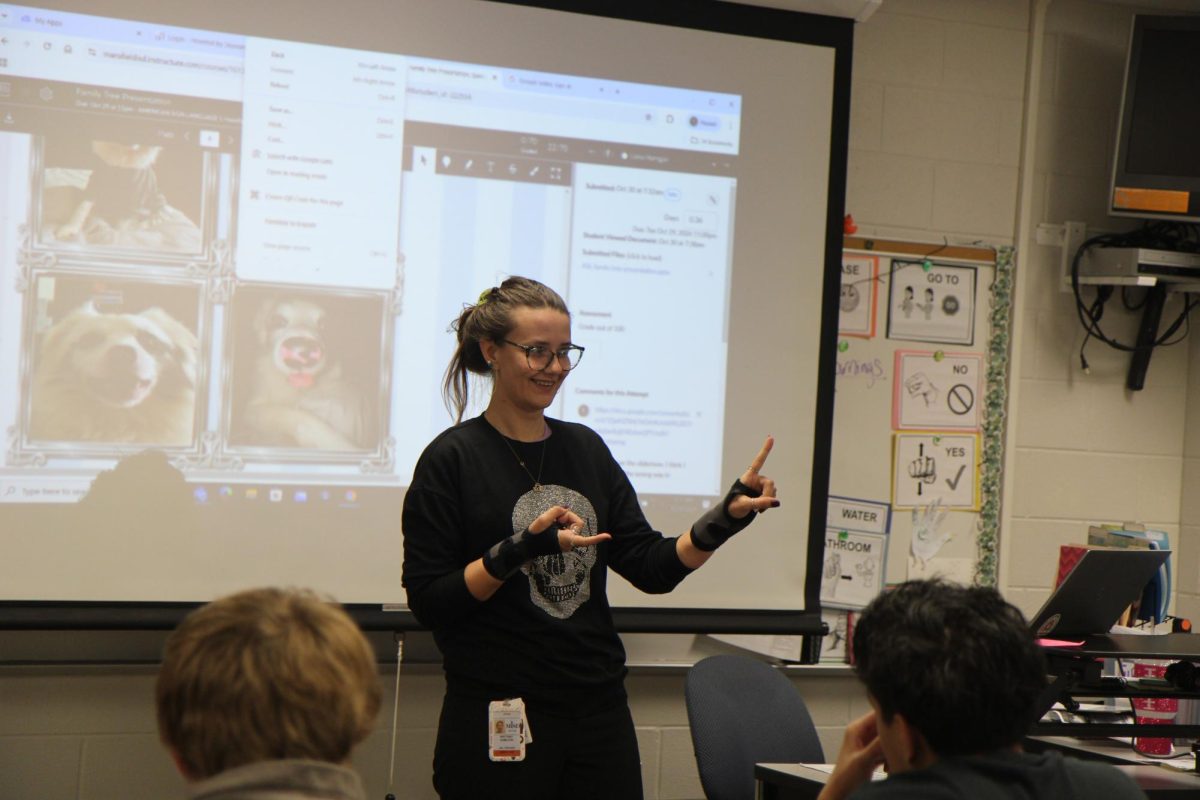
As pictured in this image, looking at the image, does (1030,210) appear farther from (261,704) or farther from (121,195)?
(261,704)

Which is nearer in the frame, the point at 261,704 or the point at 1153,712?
the point at 261,704

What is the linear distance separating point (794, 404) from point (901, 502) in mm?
561

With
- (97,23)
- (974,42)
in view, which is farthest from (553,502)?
(974,42)

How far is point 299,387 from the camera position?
9.61 ft

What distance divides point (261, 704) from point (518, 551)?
104 centimetres

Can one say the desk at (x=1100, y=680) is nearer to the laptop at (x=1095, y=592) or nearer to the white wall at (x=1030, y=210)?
the laptop at (x=1095, y=592)

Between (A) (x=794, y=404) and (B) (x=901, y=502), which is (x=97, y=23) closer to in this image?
(A) (x=794, y=404)

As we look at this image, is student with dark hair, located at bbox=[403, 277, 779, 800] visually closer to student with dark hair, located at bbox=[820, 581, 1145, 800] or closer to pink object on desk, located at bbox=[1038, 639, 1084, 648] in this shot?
pink object on desk, located at bbox=[1038, 639, 1084, 648]

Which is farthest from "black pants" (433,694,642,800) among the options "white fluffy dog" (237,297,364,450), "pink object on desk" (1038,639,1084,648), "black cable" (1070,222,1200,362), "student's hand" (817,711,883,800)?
"black cable" (1070,222,1200,362)

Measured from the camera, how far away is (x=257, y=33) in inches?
114

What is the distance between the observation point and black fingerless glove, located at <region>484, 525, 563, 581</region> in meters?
1.97

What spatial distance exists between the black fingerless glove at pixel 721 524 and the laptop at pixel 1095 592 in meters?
0.56

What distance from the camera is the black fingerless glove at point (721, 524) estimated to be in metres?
2.16

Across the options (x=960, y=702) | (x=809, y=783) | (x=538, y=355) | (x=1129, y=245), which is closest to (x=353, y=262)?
(x=538, y=355)
